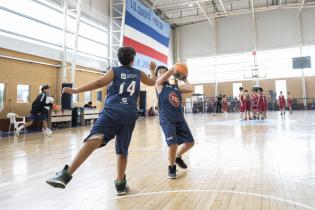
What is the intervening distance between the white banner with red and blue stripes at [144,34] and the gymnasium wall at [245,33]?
21.3 feet

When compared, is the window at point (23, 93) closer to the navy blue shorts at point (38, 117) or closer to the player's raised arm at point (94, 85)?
the navy blue shorts at point (38, 117)

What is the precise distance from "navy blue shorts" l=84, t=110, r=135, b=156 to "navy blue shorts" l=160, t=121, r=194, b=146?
0.72 meters

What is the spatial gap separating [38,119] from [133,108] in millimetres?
6898

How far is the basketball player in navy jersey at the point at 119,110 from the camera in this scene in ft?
7.95

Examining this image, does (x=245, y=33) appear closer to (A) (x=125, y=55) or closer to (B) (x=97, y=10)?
(B) (x=97, y=10)

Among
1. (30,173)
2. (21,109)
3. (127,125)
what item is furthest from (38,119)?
(127,125)

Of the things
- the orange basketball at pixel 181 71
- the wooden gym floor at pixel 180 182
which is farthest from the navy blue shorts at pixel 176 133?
the orange basketball at pixel 181 71

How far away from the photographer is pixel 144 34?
55.7 ft

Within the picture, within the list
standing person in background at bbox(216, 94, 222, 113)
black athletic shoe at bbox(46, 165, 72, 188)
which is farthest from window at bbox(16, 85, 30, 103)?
standing person in background at bbox(216, 94, 222, 113)

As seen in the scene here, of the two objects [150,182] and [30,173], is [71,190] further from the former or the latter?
[30,173]

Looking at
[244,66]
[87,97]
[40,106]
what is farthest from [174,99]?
[244,66]

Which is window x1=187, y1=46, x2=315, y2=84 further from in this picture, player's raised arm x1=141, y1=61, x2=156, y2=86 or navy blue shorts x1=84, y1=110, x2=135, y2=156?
navy blue shorts x1=84, y1=110, x2=135, y2=156

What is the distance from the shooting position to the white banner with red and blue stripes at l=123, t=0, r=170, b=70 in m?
15.5

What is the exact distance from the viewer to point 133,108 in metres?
2.61
